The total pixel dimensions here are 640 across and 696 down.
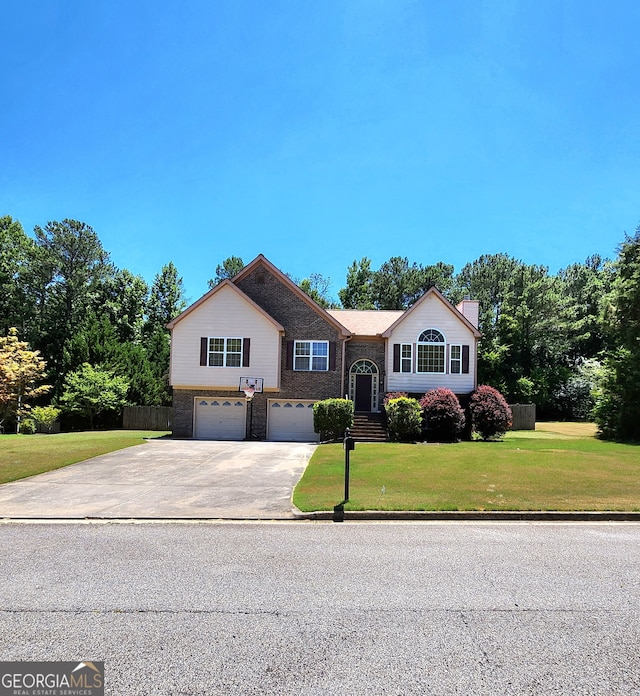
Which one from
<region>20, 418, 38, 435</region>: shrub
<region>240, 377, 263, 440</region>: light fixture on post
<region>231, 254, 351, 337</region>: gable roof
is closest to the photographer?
<region>240, 377, 263, 440</region>: light fixture on post

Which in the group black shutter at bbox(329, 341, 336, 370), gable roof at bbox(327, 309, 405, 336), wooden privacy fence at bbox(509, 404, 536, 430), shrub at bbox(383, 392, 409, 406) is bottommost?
wooden privacy fence at bbox(509, 404, 536, 430)

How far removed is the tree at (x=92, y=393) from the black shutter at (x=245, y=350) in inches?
503

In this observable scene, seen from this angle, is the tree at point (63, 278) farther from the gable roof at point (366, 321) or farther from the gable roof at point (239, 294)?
the gable roof at point (366, 321)

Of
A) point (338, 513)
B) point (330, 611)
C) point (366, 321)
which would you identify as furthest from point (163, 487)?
point (366, 321)

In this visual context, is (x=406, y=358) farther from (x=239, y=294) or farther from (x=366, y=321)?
(x=239, y=294)

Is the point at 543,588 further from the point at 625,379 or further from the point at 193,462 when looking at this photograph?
the point at 625,379

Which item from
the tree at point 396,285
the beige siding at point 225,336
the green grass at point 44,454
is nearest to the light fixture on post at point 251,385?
the beige siding at point 225,336

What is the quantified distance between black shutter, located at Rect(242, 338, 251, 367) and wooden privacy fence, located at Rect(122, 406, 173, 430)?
1014 centimetres

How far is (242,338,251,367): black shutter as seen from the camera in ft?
84.8

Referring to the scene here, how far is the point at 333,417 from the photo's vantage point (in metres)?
23.6

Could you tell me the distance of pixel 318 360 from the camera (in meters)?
26.6

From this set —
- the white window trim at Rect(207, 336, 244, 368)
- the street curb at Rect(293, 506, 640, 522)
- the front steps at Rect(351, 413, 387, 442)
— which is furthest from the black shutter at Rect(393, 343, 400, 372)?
the street curb at Rect(293, 506, 640, 522)

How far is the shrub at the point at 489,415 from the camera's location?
2430cm

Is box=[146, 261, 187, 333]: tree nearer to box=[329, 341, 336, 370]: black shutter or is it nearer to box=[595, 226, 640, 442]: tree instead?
box=[329, 341, 336, 370]: black shutter
